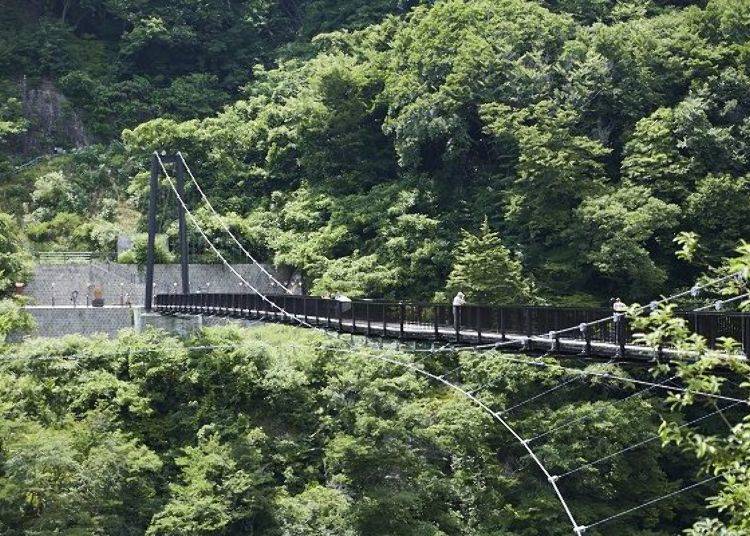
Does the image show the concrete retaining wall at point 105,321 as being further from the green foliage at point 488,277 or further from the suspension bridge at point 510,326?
the green foliage at point 488,277

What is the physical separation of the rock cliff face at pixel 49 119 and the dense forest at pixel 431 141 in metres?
0.07

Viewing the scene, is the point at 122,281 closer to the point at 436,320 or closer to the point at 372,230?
the point at 372,230

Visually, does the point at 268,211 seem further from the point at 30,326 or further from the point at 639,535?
the point at 639,535

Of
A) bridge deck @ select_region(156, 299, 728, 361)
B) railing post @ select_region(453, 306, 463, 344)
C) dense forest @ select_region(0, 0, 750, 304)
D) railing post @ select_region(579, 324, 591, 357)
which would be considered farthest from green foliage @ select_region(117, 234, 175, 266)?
railing post @ select_region(579, 324, 591, 357)

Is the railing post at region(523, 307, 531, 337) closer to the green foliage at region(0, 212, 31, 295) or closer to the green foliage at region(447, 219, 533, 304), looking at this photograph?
the green foliage at region(447, 219, 533, 304)

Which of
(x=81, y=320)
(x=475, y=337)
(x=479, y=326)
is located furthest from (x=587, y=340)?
(x=81, y=320)

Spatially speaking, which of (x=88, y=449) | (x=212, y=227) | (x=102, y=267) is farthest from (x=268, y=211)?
(x=88, y=449)

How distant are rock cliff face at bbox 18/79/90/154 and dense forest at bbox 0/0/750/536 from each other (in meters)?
0.08

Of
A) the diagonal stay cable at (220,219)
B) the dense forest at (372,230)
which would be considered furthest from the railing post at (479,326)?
the diagonal stay cable at (220,219)

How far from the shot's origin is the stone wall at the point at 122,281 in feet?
108

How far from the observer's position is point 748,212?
29.4 m

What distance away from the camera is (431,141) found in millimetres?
34312

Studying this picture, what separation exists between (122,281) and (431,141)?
29.3ft

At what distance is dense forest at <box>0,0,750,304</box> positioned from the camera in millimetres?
30031
